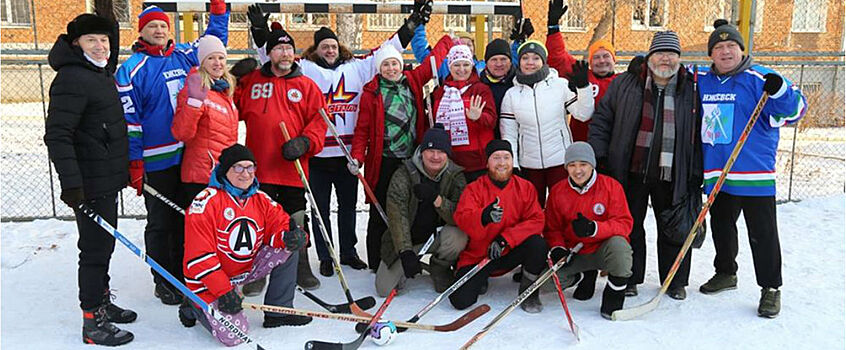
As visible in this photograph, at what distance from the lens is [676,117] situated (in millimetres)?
3824

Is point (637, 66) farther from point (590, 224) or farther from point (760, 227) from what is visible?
point (760, 227)

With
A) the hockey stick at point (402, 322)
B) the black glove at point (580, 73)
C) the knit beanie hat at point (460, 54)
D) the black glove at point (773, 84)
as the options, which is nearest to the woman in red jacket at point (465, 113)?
the knit beanie hat at point (460, 54)

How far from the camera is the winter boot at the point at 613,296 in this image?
372cm

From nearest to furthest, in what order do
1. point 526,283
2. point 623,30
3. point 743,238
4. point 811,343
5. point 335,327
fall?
1. point 811,343
2. point 335,327
3. point 526,283
4. point 743,238
5. point 623,30

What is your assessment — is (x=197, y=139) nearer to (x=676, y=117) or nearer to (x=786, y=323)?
(x=676, y=117)

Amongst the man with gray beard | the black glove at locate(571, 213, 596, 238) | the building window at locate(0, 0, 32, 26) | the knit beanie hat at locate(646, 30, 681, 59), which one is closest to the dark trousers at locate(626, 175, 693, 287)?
the man with gray beard

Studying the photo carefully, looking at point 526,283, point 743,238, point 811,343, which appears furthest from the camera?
point 743,238

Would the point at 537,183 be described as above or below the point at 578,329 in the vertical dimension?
above

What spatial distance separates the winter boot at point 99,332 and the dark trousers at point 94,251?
48 mm

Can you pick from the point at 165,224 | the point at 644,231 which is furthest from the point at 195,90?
the point at 644,231

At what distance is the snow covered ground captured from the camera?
345cm

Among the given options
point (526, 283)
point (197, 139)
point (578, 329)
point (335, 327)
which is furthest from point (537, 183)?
point (197, 139)

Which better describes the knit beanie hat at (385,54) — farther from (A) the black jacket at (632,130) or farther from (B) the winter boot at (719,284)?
(B) the winter boot at (719,284)

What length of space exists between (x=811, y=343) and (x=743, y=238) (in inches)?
87.0
